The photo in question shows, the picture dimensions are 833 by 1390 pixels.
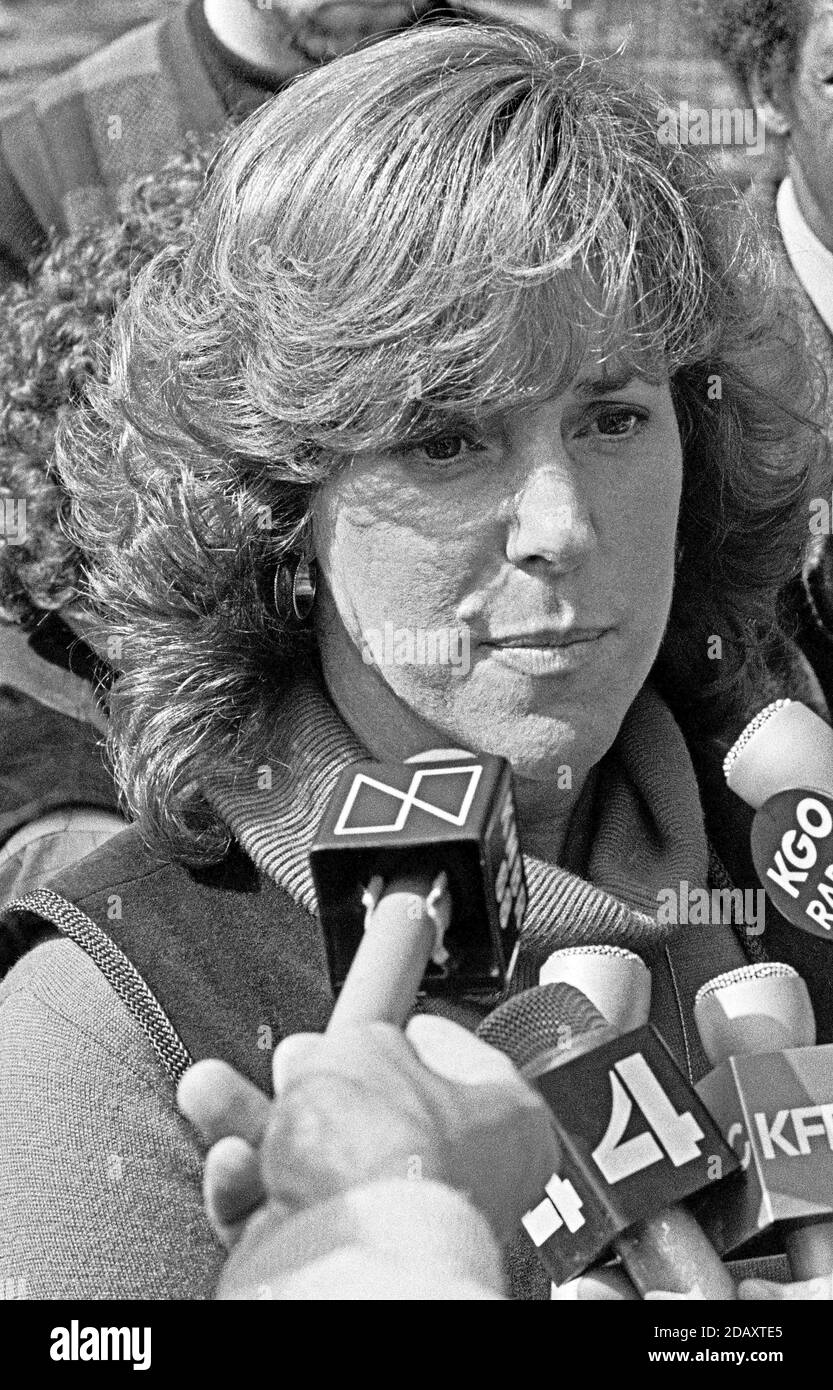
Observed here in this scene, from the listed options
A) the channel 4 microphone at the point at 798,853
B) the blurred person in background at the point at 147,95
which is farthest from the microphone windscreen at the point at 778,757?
the blurred person in background at the point at 147,95

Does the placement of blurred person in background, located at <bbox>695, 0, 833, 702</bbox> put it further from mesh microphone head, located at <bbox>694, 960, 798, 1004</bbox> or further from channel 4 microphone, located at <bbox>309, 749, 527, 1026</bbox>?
channel 4 microphone, located at <bbox>309, 749, 527, 1026</bbox>

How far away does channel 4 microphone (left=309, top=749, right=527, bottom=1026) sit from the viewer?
1.00 meters

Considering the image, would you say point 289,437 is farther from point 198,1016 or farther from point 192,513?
point 198,1016

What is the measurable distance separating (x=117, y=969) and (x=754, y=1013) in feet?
1.63

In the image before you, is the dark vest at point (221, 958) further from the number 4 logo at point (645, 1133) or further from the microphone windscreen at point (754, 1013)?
the number 4 logo at point (645, 1133)

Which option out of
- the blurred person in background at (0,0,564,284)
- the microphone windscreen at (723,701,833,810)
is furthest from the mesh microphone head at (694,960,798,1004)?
the blurred person in background at (0,0,564,284)

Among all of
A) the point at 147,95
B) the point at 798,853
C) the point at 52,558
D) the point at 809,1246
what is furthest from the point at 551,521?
the point at 147,95

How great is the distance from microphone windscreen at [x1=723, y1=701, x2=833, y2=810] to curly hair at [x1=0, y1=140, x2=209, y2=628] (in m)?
0.74

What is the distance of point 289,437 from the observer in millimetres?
1413

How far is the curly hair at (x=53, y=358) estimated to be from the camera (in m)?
1.90

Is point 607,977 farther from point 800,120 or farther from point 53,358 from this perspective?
point 800,120

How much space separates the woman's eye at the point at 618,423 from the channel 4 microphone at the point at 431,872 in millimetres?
424

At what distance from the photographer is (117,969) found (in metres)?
1.38
